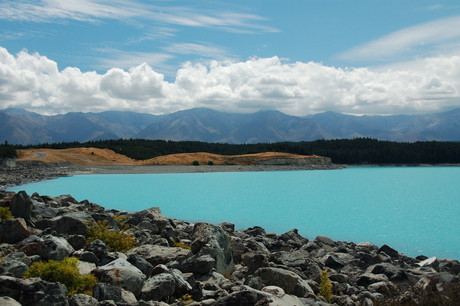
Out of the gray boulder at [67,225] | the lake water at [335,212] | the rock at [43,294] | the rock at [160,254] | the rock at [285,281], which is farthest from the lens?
the lake water at [335,212]

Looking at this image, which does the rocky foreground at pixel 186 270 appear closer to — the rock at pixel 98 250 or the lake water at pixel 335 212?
the rock at pixel 98 250

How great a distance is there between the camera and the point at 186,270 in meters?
8.15

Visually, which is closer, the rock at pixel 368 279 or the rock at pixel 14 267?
the rock at pixel 14 267

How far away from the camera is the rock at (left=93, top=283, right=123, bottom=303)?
19.1 feet

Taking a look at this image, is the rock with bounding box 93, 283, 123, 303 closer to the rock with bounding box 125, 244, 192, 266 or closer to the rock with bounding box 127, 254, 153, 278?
the rock with bounding box 127, 254, 153, 278

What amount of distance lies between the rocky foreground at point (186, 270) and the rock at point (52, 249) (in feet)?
0.07

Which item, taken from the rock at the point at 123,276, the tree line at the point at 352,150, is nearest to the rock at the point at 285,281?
the rock at the point at 123,276

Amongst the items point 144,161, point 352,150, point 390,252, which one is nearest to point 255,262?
point 390,252

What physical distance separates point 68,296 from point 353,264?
30.4 ft

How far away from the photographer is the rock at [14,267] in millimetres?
6495

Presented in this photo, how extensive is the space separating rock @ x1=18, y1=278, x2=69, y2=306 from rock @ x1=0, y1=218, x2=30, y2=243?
4.05 m

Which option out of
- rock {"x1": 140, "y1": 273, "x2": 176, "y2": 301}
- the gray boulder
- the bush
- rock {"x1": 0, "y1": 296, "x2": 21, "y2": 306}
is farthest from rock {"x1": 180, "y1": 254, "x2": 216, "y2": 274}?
the gray boulder

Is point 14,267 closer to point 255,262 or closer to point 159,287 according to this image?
point 159,287

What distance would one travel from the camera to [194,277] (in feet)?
26.5
